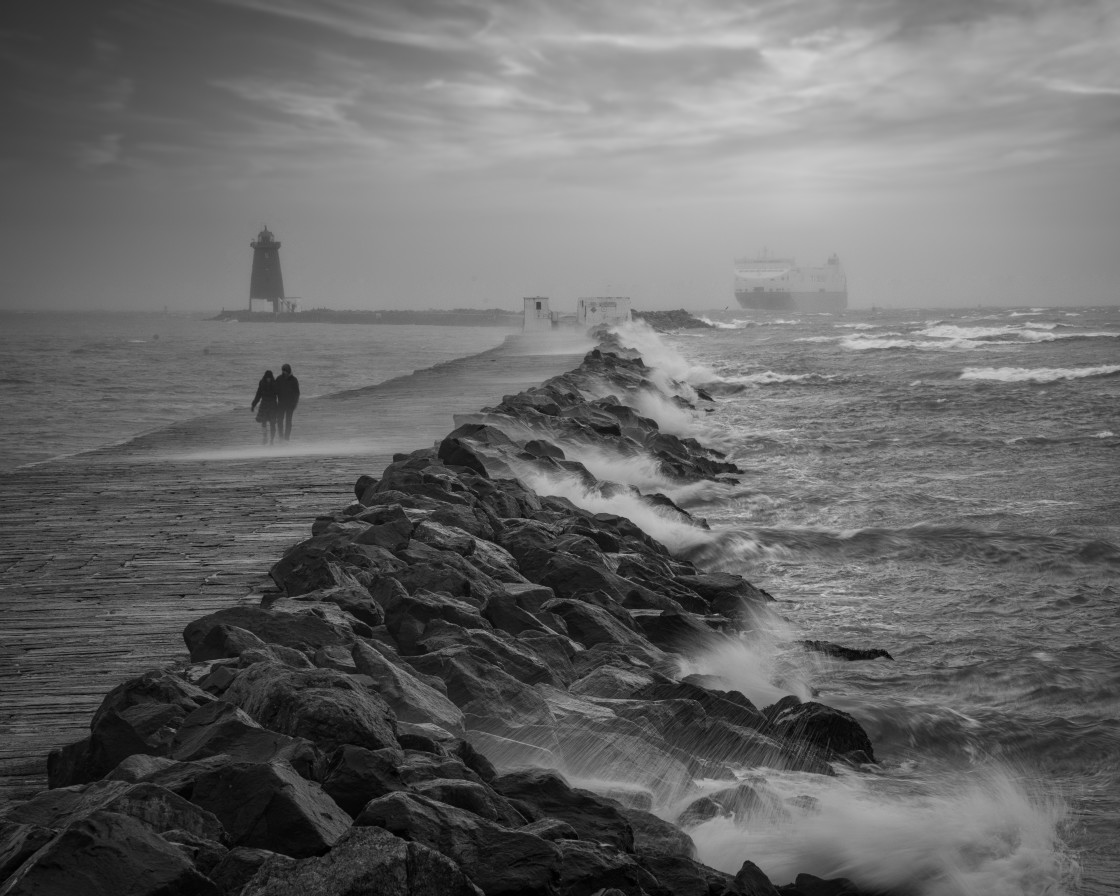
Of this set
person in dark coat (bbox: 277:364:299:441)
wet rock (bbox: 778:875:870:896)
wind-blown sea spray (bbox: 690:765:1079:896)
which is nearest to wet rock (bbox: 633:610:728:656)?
wind-blown sea spray (bbox: 690:765:1079:896)

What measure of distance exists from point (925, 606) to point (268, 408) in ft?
26.5

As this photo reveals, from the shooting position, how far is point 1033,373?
33.4 meters

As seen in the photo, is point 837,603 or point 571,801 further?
point 837,603

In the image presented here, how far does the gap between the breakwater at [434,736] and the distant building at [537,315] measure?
5337 centimetres

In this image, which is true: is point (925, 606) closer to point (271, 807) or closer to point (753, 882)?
point (753, 882)

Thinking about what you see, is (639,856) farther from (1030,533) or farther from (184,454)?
(184,454)

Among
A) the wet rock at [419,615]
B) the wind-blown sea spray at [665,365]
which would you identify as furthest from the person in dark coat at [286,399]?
the wind-blown sea spray at [665,365]

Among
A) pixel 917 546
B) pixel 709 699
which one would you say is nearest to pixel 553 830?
pixel 709 699

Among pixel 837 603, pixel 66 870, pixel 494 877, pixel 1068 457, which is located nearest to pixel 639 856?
pixel 494 877

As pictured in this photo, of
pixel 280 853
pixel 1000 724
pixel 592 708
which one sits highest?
pixel 280 853

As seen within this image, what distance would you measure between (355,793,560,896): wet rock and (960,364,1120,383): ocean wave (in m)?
30.5

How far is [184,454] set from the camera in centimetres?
1198

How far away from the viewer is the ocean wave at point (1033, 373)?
103ft

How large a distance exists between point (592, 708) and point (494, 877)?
1920 mm
